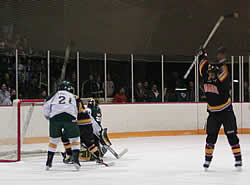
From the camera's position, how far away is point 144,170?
5.28 metres

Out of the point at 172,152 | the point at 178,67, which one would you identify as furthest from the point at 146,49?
the point at 172,152

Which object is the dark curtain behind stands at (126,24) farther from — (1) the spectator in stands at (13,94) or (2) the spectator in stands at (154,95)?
(1) the spectator in stands at (13,94)

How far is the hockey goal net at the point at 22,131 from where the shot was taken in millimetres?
6125

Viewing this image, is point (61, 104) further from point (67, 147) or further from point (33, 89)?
point (33, 89)

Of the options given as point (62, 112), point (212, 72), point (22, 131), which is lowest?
point (22, 131)

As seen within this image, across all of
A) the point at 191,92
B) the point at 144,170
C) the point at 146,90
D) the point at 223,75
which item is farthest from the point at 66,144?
the point at 191,92

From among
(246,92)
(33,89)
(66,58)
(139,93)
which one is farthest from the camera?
(246,92)

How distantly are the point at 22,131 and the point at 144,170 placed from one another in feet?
6.44

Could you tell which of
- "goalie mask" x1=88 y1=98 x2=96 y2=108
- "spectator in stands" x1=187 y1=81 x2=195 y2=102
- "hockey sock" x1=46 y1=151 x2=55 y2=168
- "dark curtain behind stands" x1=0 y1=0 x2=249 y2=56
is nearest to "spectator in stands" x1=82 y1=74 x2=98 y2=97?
"dark curtain behind stands" x1=0 y1=0 x2=249 y2=56

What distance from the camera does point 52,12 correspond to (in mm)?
9484

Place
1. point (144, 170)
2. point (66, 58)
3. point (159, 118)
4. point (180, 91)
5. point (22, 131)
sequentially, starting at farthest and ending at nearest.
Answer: point (180, 91)
point (159, 118)
point (66, 58)
point (22, 131)
point (144, 170)

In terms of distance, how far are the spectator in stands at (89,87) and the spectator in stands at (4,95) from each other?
1690 mm

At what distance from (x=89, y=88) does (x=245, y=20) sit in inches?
153

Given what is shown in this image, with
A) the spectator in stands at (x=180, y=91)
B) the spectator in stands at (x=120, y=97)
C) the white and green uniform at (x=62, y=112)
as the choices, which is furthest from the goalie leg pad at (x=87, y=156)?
the spectator in stands at (x=180, y=91)
